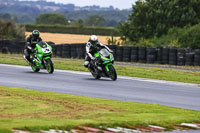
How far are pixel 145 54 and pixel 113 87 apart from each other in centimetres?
1669

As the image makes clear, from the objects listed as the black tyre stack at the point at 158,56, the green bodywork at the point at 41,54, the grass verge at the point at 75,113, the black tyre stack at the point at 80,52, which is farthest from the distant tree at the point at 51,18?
the grass verge at the point at 75,113

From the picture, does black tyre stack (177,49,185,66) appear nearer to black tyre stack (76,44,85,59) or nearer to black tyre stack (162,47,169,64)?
black tyre stack (162,47,169,64)

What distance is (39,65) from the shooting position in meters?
23.3

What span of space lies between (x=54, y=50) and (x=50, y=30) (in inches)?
1489

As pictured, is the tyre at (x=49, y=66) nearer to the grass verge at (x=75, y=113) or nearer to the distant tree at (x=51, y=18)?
the grass verge at (x=75, y=113)

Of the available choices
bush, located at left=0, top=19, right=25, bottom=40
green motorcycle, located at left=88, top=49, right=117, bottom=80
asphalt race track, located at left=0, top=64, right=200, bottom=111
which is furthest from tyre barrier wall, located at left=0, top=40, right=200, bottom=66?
green motorcycle, located at left=88, top=49, right=117, bottom=80

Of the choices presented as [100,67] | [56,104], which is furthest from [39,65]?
[56,104]

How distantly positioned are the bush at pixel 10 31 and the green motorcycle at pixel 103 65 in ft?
85.1

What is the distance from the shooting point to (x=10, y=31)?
47156 millimetres

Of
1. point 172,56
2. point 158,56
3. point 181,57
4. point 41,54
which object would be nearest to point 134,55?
point 158,56

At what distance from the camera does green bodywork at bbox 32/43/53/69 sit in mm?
22812

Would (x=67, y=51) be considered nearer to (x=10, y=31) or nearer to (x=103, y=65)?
(x=10, y=31)

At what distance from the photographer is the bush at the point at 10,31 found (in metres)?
46.6

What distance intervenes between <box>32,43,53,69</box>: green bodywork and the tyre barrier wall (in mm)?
11688
